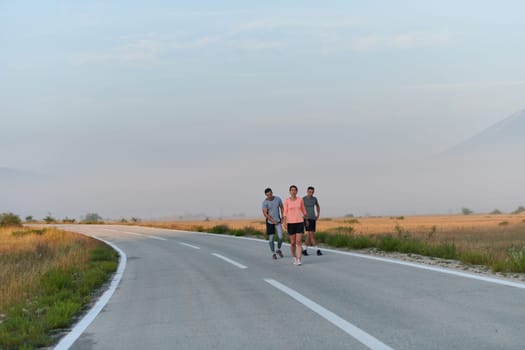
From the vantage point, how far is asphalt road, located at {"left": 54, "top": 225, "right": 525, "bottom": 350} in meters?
6.80

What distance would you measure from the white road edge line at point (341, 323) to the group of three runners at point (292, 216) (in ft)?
15.4

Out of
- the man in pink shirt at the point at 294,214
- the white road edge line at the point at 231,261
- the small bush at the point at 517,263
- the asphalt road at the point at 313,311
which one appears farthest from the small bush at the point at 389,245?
the small bush at the point at 517,263

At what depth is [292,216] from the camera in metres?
15.8

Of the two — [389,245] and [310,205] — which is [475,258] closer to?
[389,245]

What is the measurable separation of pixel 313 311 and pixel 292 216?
719 centimetres

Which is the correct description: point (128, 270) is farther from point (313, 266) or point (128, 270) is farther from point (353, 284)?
point (353, 284)

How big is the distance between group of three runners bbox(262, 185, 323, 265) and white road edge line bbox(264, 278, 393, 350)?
4.70m

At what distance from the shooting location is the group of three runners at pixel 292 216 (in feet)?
51.3

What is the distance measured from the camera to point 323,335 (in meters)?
7.04

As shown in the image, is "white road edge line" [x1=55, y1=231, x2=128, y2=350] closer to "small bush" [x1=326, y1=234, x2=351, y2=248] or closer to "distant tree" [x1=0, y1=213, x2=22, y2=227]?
"small bush" [x1=326, y1=234, x2=351, y2=248]

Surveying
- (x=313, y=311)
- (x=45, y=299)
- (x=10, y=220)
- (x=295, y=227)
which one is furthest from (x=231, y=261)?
(x=10, y=220)

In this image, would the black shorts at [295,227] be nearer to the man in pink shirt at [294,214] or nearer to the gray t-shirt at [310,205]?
the man in pink shirt at [294,214]

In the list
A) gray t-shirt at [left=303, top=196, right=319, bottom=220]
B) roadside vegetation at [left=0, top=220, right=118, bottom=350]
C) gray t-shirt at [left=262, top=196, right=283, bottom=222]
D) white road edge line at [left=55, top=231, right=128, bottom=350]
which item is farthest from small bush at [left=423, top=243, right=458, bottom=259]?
roadside vegetation at [left=0, top=220, right=118, bottom=350]

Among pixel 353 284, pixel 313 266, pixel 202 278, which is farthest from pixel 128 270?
pixel 353 284
